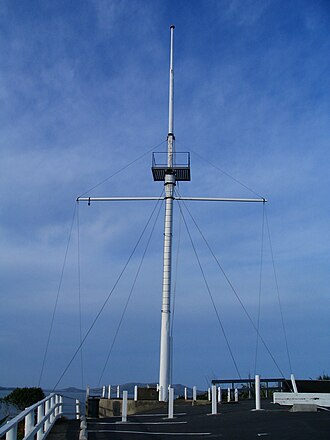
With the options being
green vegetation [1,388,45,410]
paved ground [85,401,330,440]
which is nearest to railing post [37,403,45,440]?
paved ground [85,401,330,440]

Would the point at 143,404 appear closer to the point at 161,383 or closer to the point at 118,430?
the point at 161,383

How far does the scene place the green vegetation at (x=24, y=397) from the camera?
98.1ft

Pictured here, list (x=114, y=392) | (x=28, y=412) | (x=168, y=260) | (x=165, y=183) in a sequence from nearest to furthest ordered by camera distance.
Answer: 1. (x=28, y=412)
2. (x=168, y=260)
3. (x=165, y=183)
4. (x=114, y=392)

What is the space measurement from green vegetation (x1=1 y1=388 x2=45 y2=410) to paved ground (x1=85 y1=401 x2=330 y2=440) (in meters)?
13.7

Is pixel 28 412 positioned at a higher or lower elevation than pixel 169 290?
lower

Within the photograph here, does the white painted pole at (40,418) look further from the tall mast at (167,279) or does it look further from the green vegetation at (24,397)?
the green vegetation at (24,397)

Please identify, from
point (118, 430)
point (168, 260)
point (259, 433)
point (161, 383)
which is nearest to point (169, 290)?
A: point (168, 260)

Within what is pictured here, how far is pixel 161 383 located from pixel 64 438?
49.7 ft

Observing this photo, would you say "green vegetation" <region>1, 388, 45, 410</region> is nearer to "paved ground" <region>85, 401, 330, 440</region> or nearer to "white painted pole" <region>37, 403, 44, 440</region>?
"paved ground" <region>85, 401, 330, 440</region>

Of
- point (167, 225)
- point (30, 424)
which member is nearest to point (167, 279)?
point (167, 225)

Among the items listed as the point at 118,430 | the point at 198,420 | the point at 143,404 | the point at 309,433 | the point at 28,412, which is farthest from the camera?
the point at 143,404

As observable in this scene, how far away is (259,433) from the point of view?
42.8ft

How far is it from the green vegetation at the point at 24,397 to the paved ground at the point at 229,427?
44.8 feet

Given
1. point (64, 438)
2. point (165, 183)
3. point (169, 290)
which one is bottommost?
point (64, 438)
